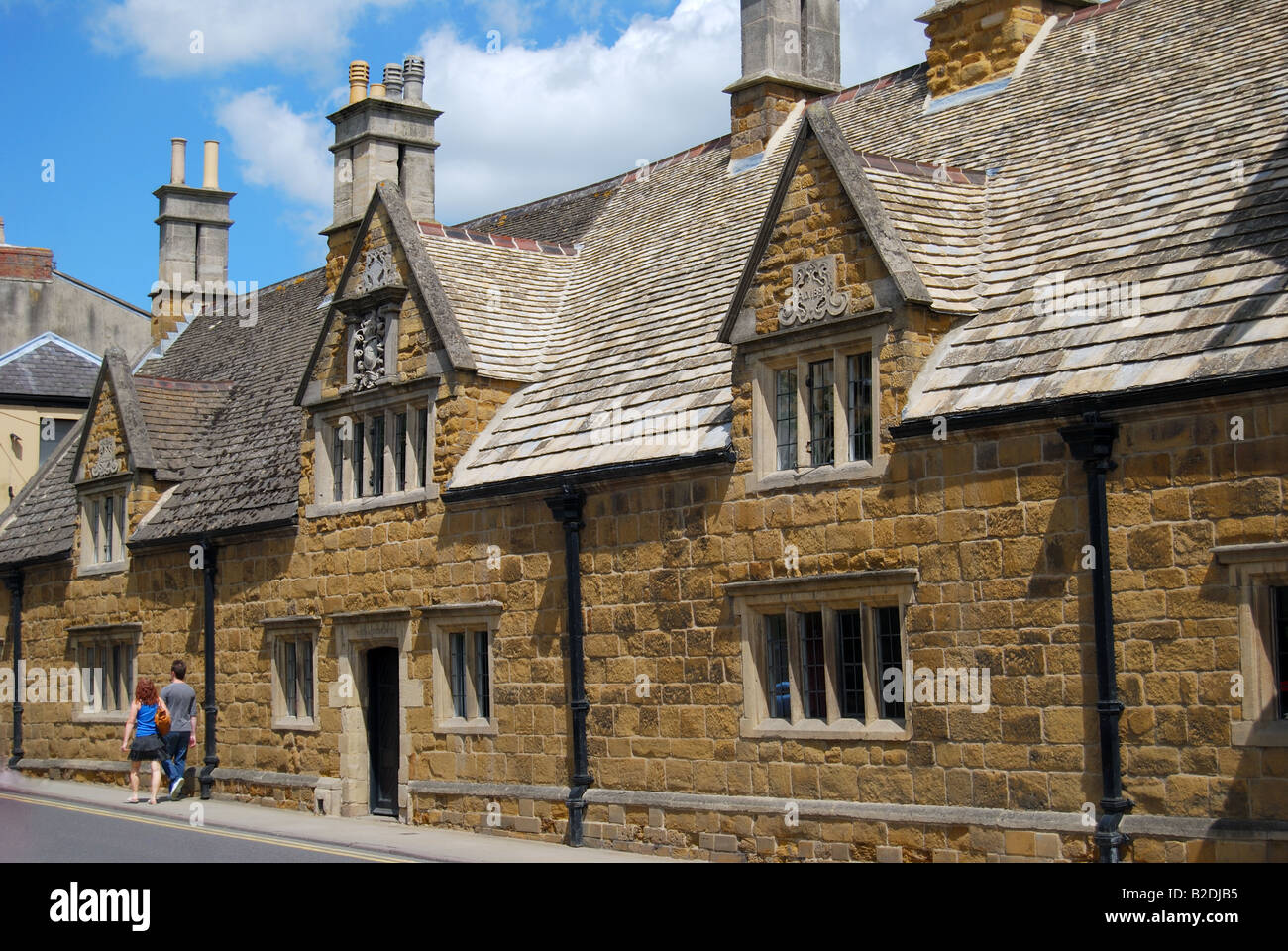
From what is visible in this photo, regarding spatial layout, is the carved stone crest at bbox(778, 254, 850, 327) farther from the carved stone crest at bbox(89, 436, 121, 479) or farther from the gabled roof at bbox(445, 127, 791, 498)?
the carved stone crest at bbox(89, 436, 121, 479)

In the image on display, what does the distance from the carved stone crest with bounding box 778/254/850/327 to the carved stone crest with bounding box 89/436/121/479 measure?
1517cm

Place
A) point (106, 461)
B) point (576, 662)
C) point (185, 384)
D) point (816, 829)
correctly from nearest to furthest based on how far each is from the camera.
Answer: point (816, 829)
point (576, 662)
point (106, 461)
point (185, 384)

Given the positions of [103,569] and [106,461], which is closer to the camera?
[103,569]

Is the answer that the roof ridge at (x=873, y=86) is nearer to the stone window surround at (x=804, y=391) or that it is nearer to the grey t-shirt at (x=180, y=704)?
the stone window surround at (x=804, y=391)

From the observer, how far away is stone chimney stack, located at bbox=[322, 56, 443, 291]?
1085 inches

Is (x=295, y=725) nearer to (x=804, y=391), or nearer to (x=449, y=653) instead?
(x=449, y=653)

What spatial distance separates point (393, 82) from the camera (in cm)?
2780

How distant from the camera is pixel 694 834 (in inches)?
621

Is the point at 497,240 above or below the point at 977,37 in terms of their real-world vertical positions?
below

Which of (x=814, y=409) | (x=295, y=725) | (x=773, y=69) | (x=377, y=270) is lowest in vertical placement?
(x=295, y=725)

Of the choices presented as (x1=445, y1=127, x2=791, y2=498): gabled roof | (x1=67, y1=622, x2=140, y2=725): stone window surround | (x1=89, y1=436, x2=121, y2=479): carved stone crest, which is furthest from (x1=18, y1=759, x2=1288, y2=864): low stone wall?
(x1=89, y1=436, x2=121, y2=479): carved stone crest

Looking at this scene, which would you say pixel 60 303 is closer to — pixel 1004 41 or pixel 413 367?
pixel 413 367

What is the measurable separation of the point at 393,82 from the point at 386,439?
9218mm

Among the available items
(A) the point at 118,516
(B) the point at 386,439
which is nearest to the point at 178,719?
(B) the point at 386,439
